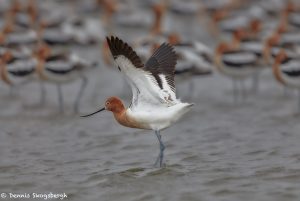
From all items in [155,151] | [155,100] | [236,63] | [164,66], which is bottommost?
[155,151]

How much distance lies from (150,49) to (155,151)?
18.1 ft

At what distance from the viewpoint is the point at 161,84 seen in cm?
986

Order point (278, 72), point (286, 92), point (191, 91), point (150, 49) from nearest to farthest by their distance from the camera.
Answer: point (278, 72)
point (286, 92)
point (191, 91)
point (150, 49)

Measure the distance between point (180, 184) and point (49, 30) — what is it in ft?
34.5

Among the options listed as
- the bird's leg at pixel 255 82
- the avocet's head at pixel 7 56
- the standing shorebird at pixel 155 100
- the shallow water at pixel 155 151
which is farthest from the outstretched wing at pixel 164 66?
the bird's leg at pixel 255 82

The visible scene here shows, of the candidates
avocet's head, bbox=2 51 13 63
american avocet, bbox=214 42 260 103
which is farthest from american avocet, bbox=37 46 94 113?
american avocet, bbox=214 42 260 103

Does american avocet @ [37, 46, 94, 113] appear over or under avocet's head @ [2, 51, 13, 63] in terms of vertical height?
under

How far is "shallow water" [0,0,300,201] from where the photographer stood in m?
9.34

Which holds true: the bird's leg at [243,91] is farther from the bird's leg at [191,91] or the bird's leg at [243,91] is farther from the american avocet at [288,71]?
the american avocet at [288,71]

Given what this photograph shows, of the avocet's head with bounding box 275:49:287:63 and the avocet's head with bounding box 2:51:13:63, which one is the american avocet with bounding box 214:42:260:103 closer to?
the avocet's head with bounding box 275:49:287:63

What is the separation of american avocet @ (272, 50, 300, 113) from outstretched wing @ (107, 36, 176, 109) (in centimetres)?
506

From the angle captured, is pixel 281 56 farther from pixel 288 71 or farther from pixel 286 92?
pixel 286 92

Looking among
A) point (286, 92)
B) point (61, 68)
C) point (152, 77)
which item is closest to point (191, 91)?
point (286, 92)

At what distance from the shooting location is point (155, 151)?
462 inches
